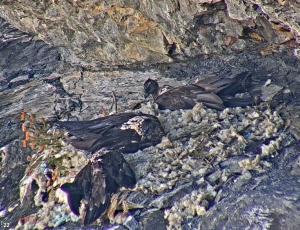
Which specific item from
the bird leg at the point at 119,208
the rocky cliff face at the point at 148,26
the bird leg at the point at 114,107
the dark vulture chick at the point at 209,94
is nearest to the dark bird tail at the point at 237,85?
the dark vulture chick at the point at 209,94

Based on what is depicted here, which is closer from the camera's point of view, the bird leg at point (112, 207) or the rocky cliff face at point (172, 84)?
the rocky cliff face at point (172, 84)

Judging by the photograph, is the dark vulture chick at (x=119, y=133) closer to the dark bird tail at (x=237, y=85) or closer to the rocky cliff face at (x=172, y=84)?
the rocky cliff face at (x=172, y=84)

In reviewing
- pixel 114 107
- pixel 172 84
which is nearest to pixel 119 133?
pixel 114 107

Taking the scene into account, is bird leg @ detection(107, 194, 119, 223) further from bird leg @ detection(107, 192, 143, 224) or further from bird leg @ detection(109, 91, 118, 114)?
bird leg @ detection(109, 91, 118, 114)

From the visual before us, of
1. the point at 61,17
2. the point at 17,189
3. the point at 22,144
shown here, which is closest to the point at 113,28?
the point at 61,17

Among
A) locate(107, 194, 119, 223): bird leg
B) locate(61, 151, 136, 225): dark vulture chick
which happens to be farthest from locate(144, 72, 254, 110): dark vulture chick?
locate(107, 194, 119, 223): bird leg

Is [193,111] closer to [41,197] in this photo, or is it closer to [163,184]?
[163,184]

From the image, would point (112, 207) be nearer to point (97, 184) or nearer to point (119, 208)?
point (119, 208)
